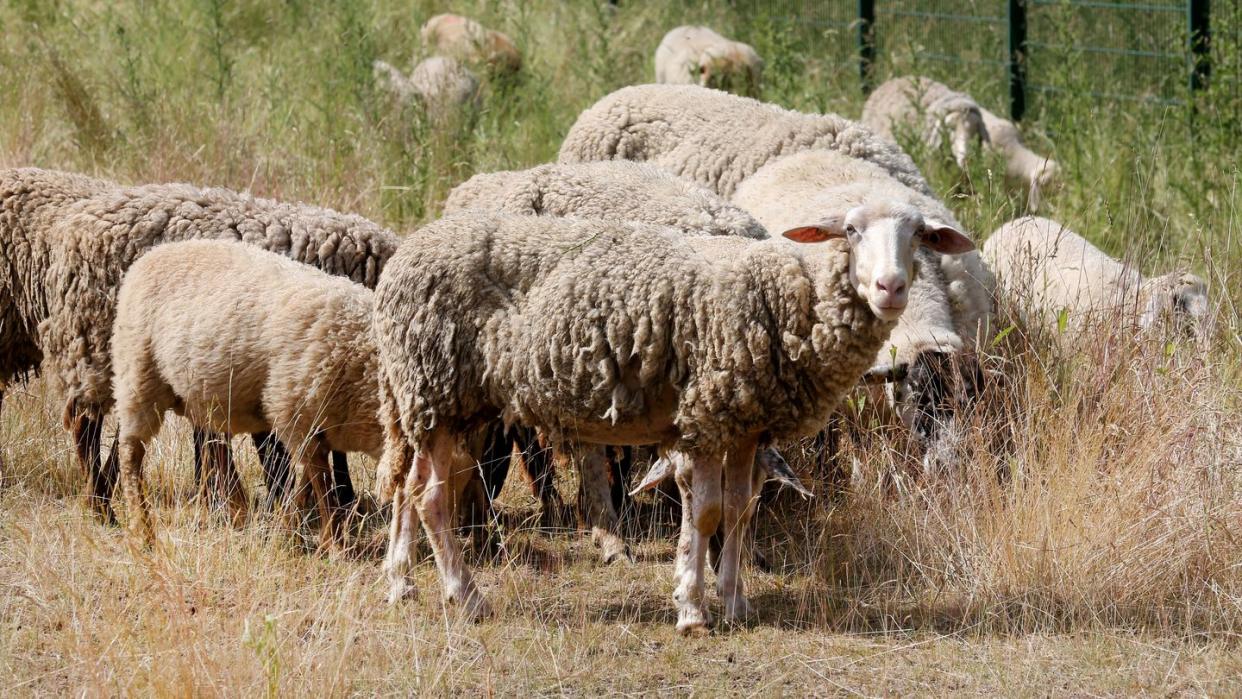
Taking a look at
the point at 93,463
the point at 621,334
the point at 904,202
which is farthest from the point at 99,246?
the point at 904,202

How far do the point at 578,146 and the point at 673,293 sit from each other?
123 inches

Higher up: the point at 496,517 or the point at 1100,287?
the point at 1100,287

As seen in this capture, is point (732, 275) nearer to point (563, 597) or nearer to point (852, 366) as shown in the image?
point (852, 366)

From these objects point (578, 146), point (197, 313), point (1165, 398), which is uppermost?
point (578, 146)

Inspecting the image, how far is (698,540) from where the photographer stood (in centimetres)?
484

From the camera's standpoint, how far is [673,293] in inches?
189

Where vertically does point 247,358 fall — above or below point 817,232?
below

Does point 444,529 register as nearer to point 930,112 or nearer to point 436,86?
point 930,112

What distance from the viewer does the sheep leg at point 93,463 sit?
5.96 m

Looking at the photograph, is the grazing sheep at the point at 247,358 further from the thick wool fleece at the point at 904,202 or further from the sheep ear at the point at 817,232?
the thick wool fleece at the point at 904,202

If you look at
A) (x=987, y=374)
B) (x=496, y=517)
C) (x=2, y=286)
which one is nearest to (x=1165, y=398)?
(x=987, y=374)

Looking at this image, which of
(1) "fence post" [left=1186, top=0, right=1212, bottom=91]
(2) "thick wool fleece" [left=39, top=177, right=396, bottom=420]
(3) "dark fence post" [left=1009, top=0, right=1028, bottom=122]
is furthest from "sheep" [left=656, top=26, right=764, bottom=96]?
(2) "thick wool fleece" [left=39, top=177, right=396, bottom=420]

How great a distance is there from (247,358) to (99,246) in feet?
3.40

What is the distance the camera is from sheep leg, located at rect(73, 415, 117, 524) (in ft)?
19.5
